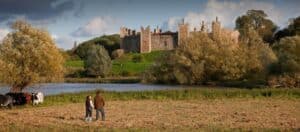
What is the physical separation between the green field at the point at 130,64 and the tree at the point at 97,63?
116 inches

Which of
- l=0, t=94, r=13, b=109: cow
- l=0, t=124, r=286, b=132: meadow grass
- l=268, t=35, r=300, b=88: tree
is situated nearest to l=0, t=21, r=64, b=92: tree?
l=0, t=94, r=13, b=109: cow

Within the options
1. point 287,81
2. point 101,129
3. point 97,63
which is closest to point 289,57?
point 287,81

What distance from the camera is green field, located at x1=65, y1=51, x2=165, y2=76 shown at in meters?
102

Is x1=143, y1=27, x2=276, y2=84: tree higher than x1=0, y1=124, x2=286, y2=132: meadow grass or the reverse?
higher

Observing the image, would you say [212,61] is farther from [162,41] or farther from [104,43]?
[104,43]

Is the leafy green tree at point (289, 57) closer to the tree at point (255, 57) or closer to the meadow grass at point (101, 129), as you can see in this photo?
the tree at point (255, 57)

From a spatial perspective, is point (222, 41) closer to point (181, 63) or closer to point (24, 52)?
point (181, 63)

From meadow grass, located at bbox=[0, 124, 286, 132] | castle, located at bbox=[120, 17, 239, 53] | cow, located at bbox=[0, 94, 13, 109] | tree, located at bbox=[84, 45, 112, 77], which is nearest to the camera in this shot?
meadow grass, located at bbox=[0, 124, 286, 132]

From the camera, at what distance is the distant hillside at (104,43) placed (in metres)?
146

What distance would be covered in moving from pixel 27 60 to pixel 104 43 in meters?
112

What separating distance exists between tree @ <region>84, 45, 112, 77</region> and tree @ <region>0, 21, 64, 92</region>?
54.5 meters

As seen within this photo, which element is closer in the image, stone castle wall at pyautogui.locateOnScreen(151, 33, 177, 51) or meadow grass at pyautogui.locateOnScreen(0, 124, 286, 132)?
meadow grass at pyautogui.locateOnScreen(0, 124, 286, 132)

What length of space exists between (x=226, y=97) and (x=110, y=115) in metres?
15.6

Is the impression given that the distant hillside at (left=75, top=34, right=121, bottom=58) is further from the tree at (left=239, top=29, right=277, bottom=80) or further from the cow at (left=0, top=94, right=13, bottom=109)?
the cow at (left=0, top=94, right=13, bottom=109)
